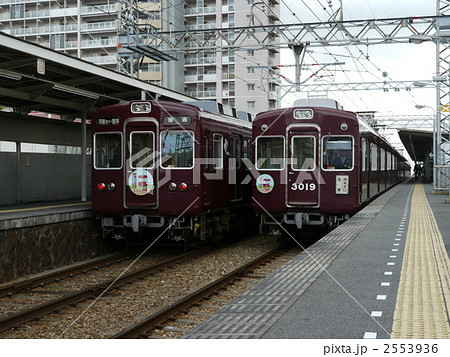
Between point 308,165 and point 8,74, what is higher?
point 8,74

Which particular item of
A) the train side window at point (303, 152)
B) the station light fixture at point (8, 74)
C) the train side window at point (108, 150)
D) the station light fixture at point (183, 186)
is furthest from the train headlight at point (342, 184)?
the station light fixture at point (8, 74)

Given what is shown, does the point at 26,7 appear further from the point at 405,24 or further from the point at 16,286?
the point at 16,286

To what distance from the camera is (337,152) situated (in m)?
12.1

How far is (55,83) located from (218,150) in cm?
369

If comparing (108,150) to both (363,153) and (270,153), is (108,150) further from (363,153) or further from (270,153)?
(363,153)

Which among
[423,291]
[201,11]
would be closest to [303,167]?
[423,291]

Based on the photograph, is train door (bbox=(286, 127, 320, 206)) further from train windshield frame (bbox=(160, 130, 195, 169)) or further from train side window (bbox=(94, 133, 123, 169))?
train side window (bbox=(94, 133, 123, 169))

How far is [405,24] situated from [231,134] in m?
8.38

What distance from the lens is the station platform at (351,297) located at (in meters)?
4.81

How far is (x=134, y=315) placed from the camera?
296 inches

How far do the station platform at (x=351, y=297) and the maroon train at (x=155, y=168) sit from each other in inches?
117

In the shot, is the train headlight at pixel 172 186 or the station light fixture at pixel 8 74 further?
the train headlight at pixel 172 186

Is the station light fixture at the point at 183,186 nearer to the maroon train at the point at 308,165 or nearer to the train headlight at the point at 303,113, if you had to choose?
the maroon train at the point at 308,165
